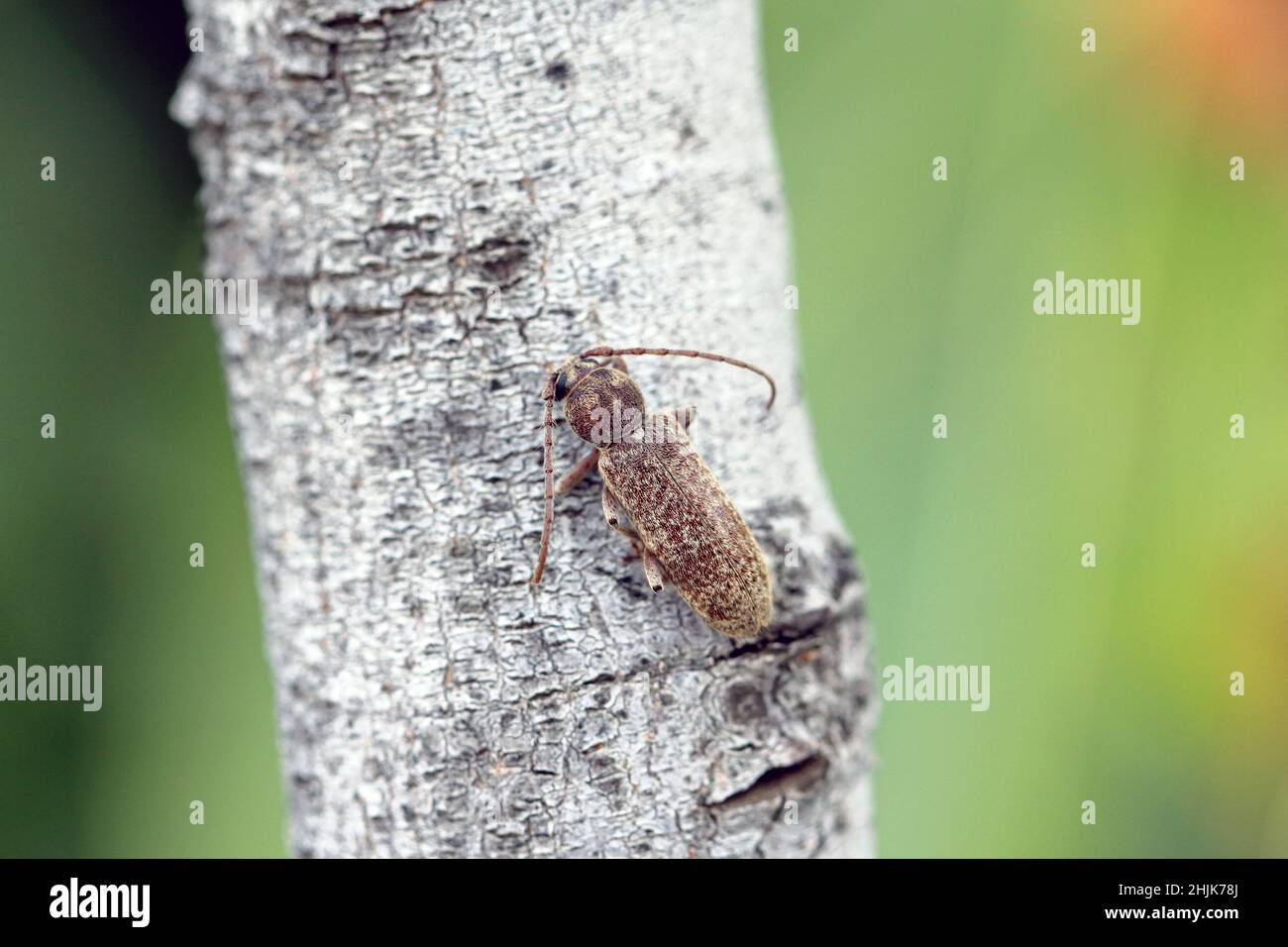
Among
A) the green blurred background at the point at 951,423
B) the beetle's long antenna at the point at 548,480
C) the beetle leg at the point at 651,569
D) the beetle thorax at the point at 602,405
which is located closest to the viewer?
the beetle's long antenna at the point at 548,480

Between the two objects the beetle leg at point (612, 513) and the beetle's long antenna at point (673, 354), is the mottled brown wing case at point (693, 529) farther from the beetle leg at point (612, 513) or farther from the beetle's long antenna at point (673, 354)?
the beetle's long antenna at point (673, 354)

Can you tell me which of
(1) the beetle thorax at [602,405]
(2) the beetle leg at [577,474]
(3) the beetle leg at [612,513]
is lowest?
(3) the beetle leg at [612,513]

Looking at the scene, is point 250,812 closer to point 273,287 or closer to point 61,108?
point 273,287

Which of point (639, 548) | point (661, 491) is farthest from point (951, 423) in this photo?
point (639, 548)

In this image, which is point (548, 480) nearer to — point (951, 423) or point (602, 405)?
point (602, 405)

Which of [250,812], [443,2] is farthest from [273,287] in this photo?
[250,812]

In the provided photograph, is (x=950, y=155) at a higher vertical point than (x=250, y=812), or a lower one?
higher

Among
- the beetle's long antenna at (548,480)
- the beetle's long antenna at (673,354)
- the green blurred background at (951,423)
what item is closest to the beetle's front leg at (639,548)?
the beetle's long antenna at (548,480)

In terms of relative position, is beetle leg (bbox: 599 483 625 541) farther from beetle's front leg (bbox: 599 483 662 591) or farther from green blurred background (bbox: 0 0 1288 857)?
green blurred background (bbox: 0 0 1288 857)
